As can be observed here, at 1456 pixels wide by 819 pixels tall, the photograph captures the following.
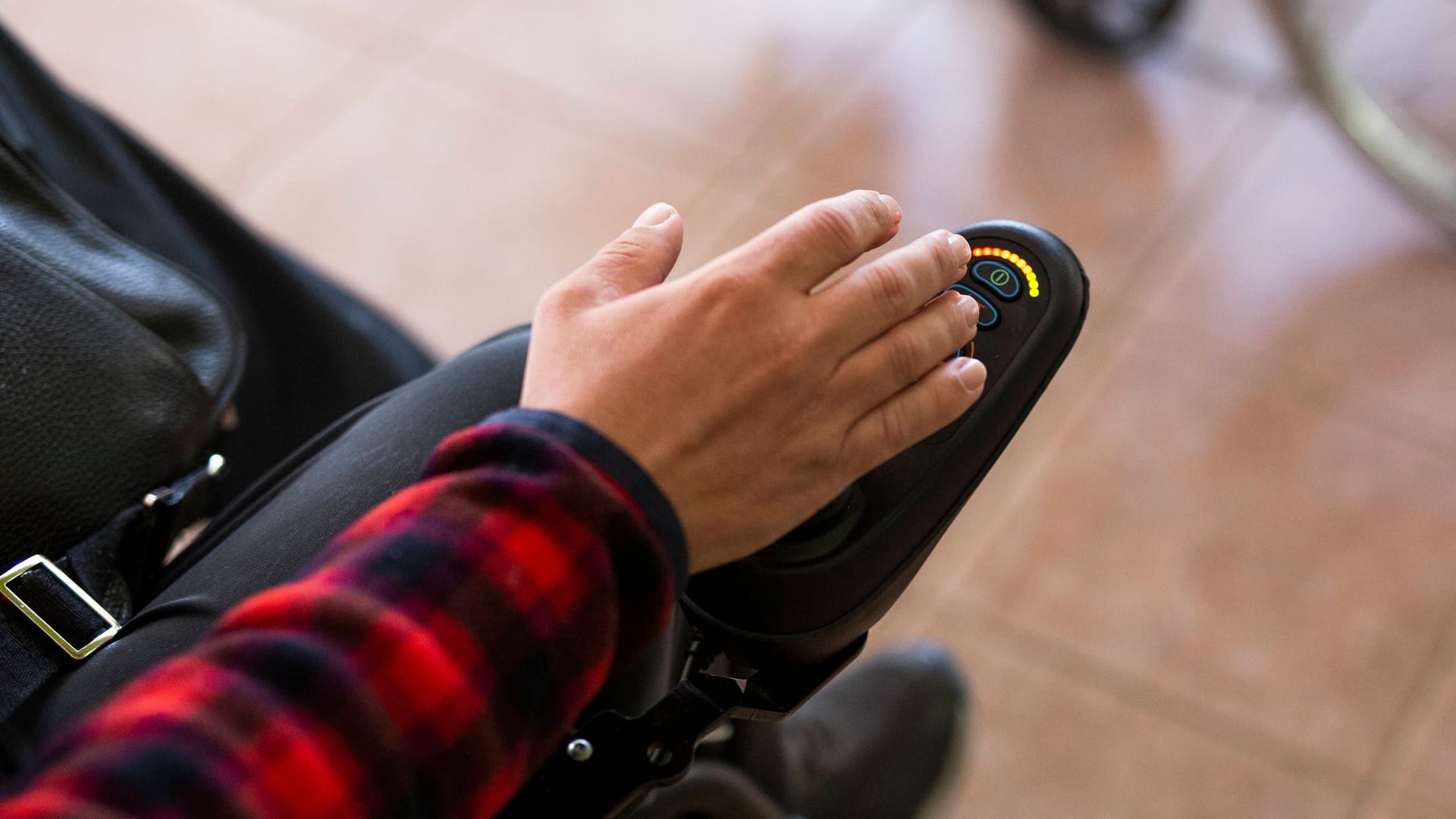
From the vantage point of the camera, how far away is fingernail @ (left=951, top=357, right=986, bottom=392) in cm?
53

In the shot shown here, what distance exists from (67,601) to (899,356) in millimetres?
416

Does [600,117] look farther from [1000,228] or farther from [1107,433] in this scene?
[1000,228]

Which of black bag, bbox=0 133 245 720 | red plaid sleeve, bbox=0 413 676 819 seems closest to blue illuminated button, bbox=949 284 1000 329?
red plaid sleeve, bbox=0 413 676 819

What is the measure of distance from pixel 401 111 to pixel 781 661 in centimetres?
135

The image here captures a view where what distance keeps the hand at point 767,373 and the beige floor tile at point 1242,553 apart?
78 centimetres

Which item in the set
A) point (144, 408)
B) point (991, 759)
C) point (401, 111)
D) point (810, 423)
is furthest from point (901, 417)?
point (401, 111)

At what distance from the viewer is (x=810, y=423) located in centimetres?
51

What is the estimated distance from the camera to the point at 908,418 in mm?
520

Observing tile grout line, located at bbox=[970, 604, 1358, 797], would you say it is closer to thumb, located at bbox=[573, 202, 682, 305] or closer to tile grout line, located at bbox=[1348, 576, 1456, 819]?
tile grout line, located at bbox=[1348, 576, 1456, 819]

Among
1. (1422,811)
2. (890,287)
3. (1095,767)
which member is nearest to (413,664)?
(890,287)

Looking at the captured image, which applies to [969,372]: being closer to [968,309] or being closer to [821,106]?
[968,309]

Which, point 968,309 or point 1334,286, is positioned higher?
point 968,309

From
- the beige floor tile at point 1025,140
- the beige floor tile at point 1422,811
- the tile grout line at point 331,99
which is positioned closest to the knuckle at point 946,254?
the beige floor tile at point 1422,811

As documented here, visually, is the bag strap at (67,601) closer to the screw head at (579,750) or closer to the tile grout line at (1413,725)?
the screw head at (579,750)
